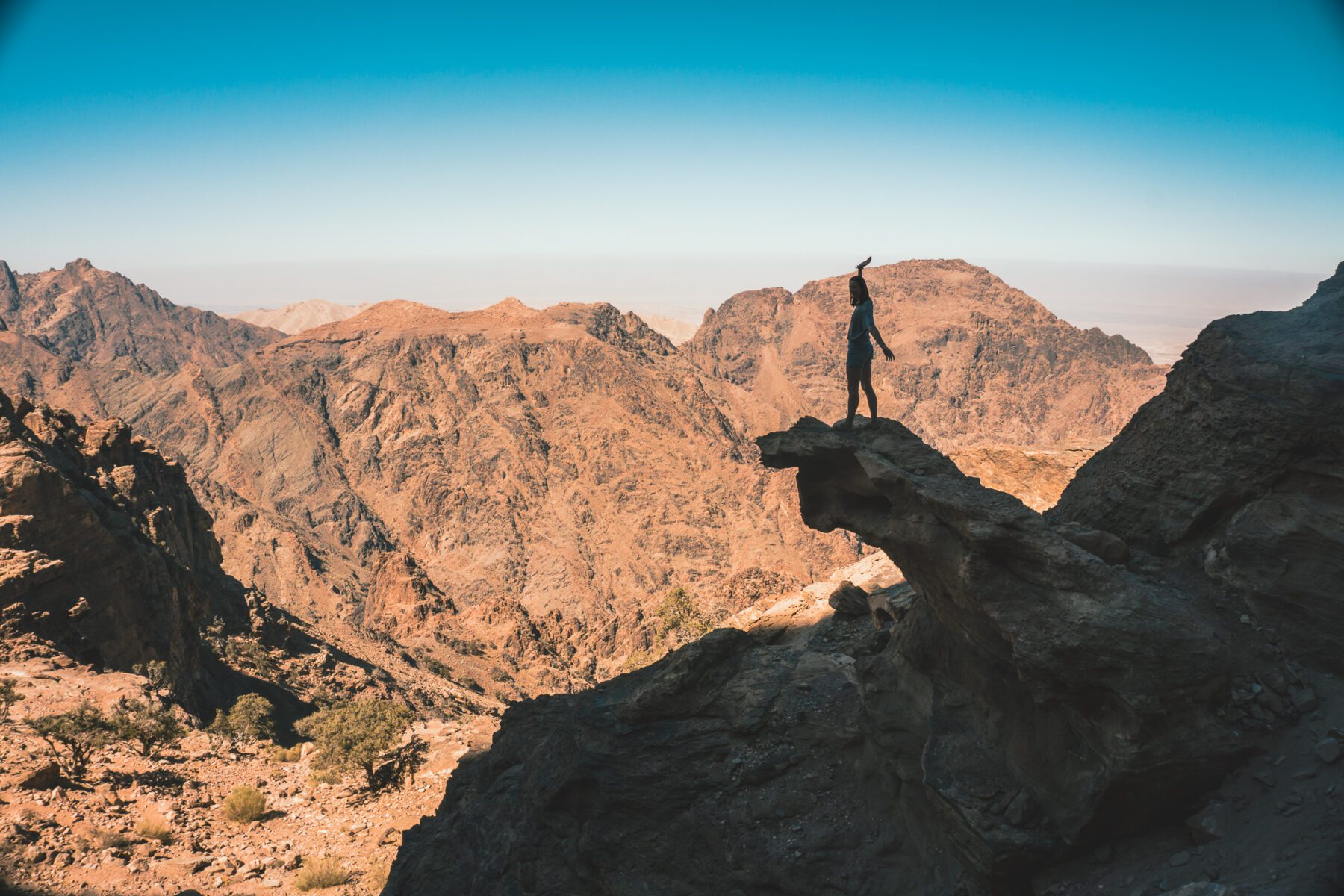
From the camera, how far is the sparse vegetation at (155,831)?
1897 cm

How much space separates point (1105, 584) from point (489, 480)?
134 m

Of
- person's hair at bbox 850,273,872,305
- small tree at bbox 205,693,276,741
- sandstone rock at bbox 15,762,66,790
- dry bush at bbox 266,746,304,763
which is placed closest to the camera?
person's hair at bbox 850,273,872,305

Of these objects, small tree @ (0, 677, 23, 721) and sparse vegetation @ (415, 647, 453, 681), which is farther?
sparse vegetation @ (415, 647, 453, 681)

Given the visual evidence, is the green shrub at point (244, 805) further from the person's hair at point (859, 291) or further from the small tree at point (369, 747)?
the person's hair at point (859, 291)

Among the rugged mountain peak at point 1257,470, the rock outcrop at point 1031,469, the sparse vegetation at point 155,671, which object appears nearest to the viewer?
the rugged mountain peak at point 1257,470

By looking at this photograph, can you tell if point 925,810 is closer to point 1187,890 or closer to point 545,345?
point 1187,890

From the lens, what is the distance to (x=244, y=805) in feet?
72.0

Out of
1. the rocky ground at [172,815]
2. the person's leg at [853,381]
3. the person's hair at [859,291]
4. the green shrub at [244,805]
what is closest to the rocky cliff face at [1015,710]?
the person's leg at [853,381]

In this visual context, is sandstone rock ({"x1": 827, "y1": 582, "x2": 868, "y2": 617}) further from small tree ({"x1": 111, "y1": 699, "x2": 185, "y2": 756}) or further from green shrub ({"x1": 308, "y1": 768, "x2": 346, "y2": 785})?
small tree ({"x1": 111, "y1": 699, "x2": 185, "y2": 756})

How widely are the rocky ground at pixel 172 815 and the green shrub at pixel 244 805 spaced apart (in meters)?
0.35

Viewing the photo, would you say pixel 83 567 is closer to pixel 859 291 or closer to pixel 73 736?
pixel 73 736

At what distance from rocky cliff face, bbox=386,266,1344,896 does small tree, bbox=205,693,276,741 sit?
713 inches

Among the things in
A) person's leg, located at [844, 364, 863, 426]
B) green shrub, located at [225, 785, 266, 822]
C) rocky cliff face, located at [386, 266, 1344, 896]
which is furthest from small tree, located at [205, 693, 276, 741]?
person's leg, located at [844, 364, 863, 426]

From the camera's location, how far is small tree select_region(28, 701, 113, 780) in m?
21.4
